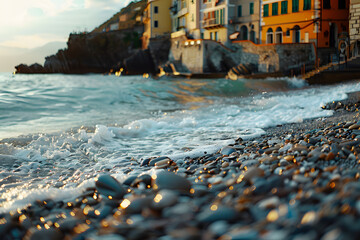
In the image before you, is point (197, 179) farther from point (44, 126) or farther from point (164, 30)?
point (164, 30)

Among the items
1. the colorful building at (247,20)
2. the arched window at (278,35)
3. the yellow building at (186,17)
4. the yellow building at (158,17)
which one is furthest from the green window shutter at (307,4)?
the yellow building at (158,17)

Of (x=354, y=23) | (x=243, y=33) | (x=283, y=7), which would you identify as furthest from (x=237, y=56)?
(x=354, y=23)

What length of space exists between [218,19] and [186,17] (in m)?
7.09

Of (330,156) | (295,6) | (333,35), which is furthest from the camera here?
(295,6)

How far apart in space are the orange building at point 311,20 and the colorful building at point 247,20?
2.63 meters

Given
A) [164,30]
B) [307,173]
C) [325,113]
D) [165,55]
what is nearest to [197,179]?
[307,173]

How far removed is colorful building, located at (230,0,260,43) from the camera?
33.8 metres

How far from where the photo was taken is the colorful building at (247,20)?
1332 inches

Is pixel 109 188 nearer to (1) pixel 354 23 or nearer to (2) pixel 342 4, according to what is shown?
(1) pixel 354 23

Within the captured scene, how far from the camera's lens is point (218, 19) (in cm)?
3644

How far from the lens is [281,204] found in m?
2.03

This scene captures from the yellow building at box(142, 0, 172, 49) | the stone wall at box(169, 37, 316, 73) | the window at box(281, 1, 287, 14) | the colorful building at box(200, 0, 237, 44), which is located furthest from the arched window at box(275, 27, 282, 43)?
the yellow building at box(142, 0, 172, 49)

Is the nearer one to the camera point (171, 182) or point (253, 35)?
point (171, 182)

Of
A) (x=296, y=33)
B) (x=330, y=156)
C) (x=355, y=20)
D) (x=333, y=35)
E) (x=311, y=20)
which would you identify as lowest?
(x=330, y=156)
